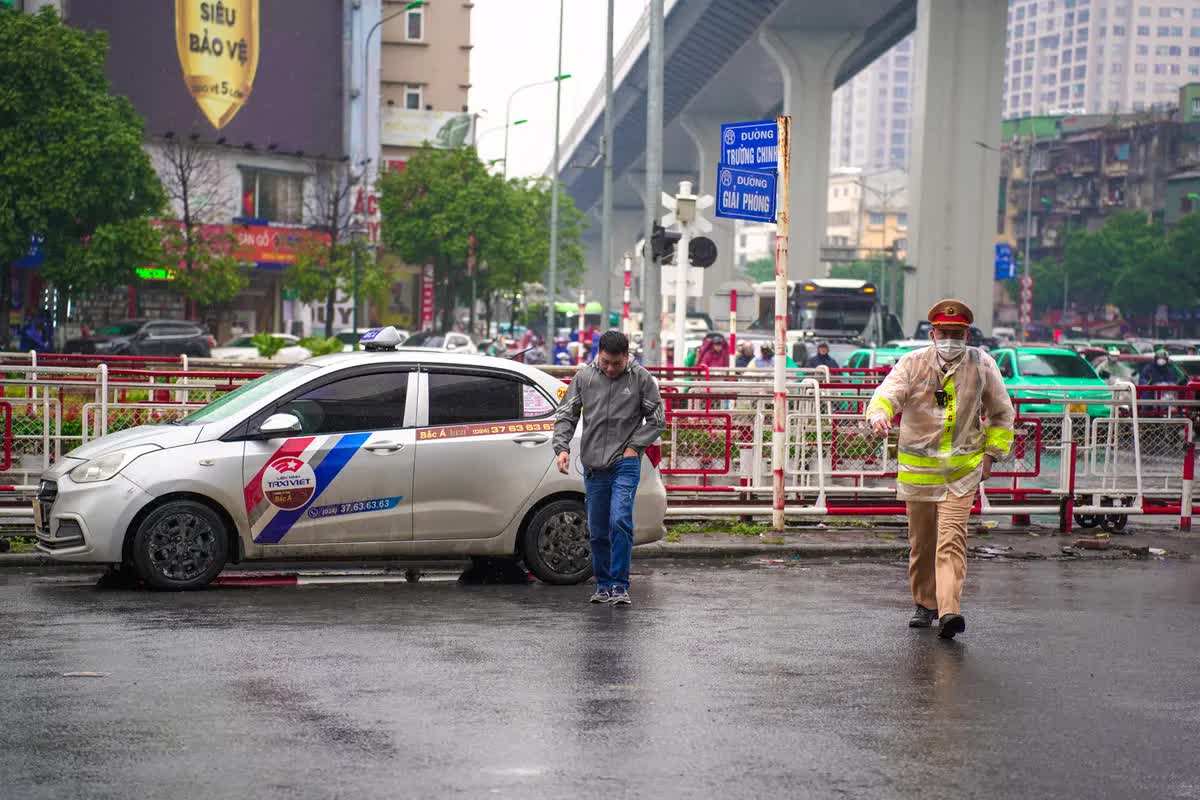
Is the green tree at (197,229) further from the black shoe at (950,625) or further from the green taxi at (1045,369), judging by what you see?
the black shoe at (950,625)

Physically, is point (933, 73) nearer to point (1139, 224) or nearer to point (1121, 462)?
point (1121, 462)

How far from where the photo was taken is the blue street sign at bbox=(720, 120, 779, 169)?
46.7 ft

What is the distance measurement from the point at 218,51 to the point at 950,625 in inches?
2193

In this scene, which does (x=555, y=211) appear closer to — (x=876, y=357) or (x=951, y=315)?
(x=876, y=357)

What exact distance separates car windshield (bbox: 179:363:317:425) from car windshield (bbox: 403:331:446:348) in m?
36.8

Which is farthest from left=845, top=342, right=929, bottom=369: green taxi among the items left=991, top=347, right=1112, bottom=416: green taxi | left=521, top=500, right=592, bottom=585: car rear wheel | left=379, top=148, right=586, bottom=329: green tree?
left=379, top=148, right=586, bottom=329: green tree

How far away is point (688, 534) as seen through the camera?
13.5m

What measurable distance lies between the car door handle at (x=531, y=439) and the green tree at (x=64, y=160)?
35447 mm

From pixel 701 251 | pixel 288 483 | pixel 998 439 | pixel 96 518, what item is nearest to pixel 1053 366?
pixel 701 251

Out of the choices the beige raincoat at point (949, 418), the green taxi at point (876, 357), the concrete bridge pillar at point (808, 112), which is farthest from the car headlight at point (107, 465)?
the concrete bridge pillar at point (808, 112)

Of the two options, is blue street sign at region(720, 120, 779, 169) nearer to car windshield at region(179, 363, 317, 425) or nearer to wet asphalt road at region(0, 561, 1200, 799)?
wet asphalt road at region(0, 561, 1200, 799)

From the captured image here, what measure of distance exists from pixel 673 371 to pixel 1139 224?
81.9 m

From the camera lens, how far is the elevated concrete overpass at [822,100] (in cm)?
5050

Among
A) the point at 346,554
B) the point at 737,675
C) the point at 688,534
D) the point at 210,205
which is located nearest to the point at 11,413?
the point at 346,554
